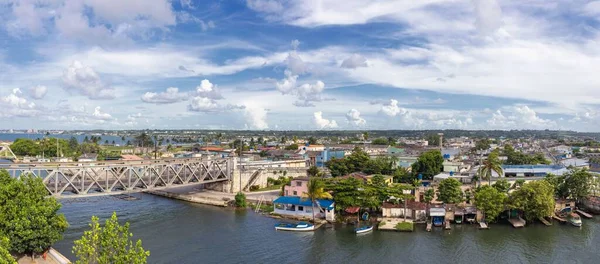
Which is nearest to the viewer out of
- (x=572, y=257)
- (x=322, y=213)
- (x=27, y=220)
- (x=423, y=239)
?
(x=27, y=220)

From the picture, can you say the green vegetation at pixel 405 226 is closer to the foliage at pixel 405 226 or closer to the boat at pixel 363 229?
the foliage at pixel 405 226

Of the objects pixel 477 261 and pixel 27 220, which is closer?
pixel 27 220

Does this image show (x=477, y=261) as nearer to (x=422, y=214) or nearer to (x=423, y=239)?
(x=423, y=239)

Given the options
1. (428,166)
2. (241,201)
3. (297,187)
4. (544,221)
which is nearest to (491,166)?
(544,221)

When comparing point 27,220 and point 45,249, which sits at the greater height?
point 27,220

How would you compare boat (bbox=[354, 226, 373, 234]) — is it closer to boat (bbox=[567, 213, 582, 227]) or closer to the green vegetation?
the green vegetation

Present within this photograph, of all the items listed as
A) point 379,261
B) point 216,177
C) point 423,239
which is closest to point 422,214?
point 423,239

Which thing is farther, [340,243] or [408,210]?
[408,210]

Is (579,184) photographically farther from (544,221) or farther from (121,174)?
(121,174)
